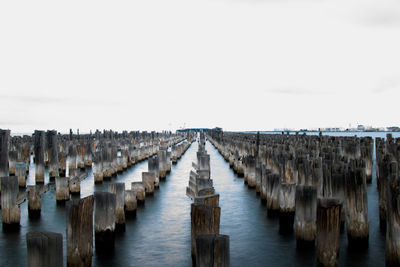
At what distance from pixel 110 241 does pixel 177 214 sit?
12.9ft

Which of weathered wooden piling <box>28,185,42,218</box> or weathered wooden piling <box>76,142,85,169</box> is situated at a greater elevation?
weathered wooden piling <box>76,142,85,169</box>

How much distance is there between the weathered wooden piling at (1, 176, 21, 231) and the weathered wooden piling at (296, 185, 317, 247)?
601 centimetres

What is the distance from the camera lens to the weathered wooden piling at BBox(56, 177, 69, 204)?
36.7ft

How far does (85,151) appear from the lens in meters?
23.3

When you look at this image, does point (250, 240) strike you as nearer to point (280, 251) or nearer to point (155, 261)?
point (280, 251)

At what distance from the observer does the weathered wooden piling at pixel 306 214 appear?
6.57 metres

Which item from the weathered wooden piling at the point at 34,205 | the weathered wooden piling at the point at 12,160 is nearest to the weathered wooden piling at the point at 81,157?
the weathered wooden piling at the point at 12,160

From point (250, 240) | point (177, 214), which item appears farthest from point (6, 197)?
point (250, 240)

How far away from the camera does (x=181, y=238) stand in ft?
28.1

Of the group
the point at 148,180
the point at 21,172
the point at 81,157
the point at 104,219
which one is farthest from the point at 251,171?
the point at 81,157

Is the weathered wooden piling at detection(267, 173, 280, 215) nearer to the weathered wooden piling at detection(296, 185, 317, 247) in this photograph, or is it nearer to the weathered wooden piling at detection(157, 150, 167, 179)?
the weathered wooden piling at detection(296, 185, 317, 247)

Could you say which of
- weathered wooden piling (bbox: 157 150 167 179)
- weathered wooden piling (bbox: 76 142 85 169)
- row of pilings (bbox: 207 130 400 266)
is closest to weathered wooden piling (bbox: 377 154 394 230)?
row of pilings (bbox: 207 130 400 266)

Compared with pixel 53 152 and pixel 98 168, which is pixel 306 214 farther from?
pixel 53 152

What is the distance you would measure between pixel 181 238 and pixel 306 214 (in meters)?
3.19
